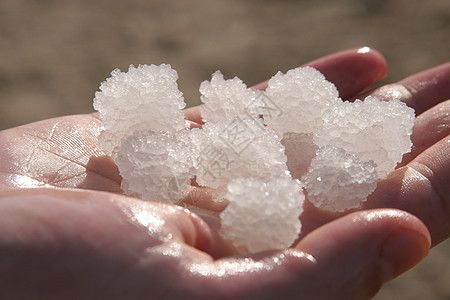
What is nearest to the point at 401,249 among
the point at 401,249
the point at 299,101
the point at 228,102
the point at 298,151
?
the point at 401,249

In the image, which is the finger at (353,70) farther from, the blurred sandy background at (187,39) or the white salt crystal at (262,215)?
the blurred sandy background at (187,39)

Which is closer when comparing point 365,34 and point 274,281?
point 274,281

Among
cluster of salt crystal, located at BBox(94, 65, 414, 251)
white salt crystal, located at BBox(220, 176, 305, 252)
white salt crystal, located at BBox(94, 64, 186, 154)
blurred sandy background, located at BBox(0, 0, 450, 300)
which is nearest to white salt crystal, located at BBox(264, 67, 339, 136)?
cluster of salt crystal, located at BBox(94, 65, 414, 251)

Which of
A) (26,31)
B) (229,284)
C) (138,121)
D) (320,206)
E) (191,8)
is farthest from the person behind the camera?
(191,8)

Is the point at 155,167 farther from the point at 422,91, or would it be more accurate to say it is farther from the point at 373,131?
the point at 422,91

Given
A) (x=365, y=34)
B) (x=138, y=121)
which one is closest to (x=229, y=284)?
(x=138, y=121)

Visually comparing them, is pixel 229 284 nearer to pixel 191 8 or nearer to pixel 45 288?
pixel 45 288
